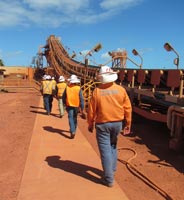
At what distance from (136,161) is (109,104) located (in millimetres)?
2070

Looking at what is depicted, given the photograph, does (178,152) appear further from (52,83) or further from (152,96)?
(52,83)

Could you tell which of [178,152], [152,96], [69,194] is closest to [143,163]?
[178,152]

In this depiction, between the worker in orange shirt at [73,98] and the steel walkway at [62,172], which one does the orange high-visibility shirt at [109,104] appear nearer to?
the steel walkway at [62,172]

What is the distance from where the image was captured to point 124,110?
4.81 m

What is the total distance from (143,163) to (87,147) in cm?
150

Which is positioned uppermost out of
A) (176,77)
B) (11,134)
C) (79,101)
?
(176,77)

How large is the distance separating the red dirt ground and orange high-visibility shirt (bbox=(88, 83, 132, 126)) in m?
1.09

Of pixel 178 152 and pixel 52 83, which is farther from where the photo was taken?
pixel 52 83

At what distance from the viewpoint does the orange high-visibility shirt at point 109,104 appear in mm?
4705

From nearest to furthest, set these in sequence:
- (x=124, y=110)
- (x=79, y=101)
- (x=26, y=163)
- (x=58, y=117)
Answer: (x=124, y=110), (x=26, y=163), (x=79, y=101), (x=58, y=117)

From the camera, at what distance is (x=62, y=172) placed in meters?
5.40

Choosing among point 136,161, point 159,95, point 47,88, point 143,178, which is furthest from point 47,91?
point 143,178

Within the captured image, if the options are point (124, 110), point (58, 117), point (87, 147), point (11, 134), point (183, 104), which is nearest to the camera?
point (124, 110)

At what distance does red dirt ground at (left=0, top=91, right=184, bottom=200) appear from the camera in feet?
15.6
